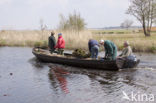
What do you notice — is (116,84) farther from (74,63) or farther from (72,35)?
(72,35)

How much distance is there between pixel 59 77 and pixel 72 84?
1787 mm

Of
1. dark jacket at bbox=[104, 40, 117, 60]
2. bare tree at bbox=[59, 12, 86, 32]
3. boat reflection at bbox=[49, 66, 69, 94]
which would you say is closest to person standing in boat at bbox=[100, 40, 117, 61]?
dark jacket at bbox=[104, 40, 117, 60]

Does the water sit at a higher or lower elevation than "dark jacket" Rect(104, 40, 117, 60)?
lower

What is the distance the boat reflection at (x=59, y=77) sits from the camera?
11.5 meters

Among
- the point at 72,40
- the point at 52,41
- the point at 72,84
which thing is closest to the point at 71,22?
the point at 72,40

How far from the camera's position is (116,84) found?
11688mm

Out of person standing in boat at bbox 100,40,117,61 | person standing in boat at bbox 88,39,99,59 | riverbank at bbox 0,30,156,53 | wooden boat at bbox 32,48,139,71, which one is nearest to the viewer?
person standing in boat at bbox 100,40,117,61

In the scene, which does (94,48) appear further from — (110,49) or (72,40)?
(72,40)

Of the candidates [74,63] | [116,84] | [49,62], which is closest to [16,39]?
[49,62]

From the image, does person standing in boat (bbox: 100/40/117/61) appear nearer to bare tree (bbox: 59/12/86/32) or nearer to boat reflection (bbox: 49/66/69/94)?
boat reflection (bbox: 49/66/69/94)

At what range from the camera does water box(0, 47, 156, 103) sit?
9.72 metres

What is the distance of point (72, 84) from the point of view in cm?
1183

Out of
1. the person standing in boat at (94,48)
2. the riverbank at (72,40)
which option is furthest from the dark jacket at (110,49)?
the riverbank at (72,40)

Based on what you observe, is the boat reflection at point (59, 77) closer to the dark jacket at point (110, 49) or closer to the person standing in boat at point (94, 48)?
the person standing in boat at point (94, 48)
